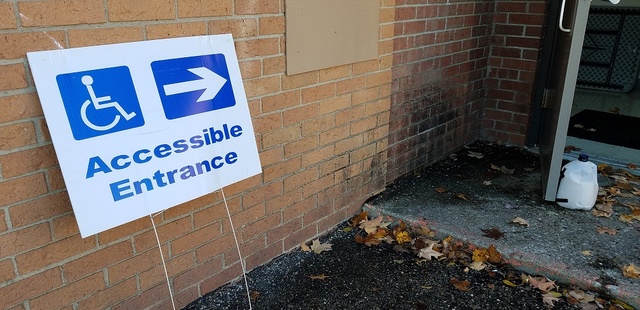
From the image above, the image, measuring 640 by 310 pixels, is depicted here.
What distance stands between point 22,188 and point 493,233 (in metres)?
2.76

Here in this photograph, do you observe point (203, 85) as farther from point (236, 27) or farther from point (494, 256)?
point (494, 256)

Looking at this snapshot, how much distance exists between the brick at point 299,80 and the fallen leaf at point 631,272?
2.13 m

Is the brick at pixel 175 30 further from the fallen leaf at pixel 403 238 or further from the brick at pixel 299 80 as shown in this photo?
the fallen leaf at pixel 403 238

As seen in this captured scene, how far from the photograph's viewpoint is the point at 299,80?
3.18 m

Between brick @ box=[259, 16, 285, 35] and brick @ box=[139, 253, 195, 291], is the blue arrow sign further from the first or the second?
brick @ box=[139, 253, 195, 291]

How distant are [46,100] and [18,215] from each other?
0.48 metres

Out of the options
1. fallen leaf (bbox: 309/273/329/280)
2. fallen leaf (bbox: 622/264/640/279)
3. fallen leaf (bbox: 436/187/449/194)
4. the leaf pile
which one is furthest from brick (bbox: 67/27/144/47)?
fallen leaf (bbox: 622/264/640/279)

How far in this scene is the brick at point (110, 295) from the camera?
2.38 metres

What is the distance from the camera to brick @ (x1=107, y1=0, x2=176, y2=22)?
7.20 feet

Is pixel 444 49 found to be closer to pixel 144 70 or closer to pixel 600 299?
pixel 600 299

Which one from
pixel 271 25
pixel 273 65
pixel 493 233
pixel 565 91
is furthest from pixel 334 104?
pixel 565 91

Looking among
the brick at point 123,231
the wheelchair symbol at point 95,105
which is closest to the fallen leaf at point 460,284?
the brick at point 123,231

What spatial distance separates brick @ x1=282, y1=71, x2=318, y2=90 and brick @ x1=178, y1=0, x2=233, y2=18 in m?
0.55

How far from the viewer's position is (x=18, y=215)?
6.74 feet
